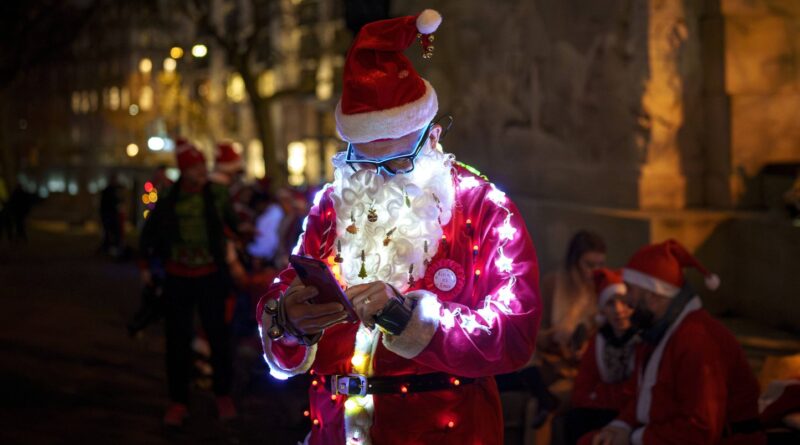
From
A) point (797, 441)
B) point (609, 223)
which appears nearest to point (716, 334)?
point (797, 441)

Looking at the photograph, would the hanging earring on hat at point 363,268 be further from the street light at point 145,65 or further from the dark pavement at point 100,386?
the street light at point 145,65

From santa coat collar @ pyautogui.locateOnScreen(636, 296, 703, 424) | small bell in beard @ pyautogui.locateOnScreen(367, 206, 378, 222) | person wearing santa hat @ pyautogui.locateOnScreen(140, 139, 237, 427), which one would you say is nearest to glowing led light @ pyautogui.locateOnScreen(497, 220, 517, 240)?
small bell in beard @ pyautogui.locateOnScreen(367, 206, 378, 222)

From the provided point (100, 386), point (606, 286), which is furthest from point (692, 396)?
point (100, 386)

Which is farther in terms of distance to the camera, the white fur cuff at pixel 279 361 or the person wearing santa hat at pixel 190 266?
the person wearing santa hat at pixel 190 266

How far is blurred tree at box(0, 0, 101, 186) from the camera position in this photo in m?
35.0

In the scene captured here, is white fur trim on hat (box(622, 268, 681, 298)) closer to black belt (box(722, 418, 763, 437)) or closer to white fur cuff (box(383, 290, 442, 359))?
black belt (box(722, 418, 763, 437))

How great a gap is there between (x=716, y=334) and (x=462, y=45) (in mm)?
7904

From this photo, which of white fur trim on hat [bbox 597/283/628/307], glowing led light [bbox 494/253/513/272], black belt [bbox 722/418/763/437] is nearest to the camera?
glowing led light [bbox 494/253/513/272]

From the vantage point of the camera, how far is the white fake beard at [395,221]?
3.40 m

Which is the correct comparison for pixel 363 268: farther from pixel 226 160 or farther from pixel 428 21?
pixel 226 160

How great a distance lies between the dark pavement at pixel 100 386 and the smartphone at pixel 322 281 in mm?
2813

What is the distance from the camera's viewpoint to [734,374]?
468 cm

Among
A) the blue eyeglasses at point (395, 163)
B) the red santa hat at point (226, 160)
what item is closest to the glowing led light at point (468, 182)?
the blue eyeglasses at point (395, 163)

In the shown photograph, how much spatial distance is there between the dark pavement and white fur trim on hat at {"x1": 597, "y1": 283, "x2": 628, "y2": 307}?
178 cm
